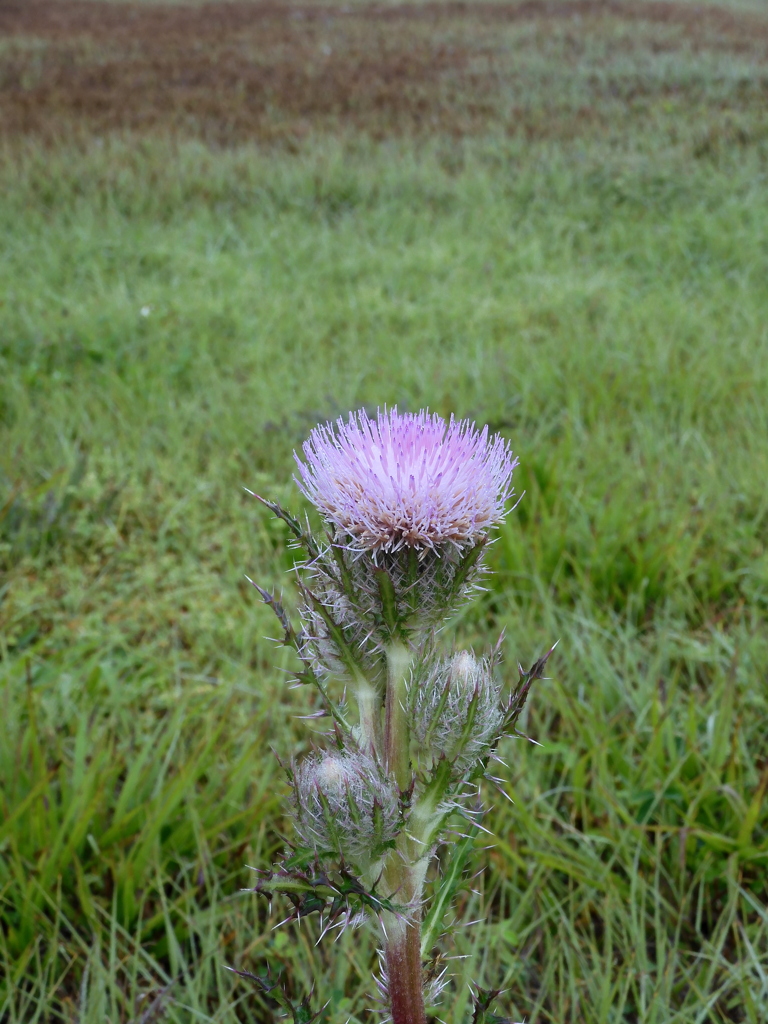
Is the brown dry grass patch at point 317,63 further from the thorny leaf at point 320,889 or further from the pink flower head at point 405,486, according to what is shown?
the thorny leaf at point 320,889

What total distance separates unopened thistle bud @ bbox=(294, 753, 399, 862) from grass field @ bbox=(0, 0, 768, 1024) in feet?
1.43

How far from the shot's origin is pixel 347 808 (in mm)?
964

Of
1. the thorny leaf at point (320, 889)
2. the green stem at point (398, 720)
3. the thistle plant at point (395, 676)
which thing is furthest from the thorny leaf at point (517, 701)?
the thorny leaf at point (320, 889)

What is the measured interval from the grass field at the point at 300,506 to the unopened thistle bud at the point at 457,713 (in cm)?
53

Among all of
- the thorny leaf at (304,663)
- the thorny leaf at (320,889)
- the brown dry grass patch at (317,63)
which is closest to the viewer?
the thorny leaf at (320,889)

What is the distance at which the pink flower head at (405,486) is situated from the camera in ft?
3.30

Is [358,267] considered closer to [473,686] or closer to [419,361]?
[419,361]

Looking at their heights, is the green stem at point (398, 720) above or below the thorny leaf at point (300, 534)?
below

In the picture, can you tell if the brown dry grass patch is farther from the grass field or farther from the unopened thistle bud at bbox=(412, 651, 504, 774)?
the unopened thistle bud at bbox=(412, 651, 504, 774)

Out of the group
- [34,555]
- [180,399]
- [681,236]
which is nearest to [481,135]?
[681,236]

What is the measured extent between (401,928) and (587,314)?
432 centimetres

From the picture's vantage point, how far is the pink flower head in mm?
1005

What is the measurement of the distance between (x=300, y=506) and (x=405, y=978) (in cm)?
216

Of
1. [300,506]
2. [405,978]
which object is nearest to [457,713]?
[405,978]
